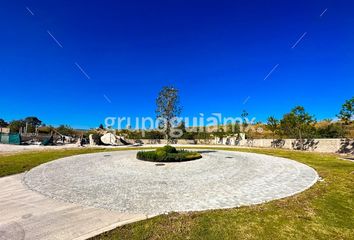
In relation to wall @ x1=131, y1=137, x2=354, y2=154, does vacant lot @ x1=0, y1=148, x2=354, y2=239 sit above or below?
below

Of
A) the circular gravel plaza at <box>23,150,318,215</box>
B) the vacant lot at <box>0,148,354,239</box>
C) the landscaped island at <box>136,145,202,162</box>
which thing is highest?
the landscaped island at <box>136,145,202,162</box>

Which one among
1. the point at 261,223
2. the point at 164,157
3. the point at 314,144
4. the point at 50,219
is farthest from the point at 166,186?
the point at 314,144

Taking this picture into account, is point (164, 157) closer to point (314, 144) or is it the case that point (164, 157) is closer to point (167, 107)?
point (167, 107)

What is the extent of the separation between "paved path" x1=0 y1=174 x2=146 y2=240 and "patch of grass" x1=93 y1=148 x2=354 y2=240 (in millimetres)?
562

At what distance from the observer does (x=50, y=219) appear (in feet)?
19.2

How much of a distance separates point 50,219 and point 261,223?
17.2 feet

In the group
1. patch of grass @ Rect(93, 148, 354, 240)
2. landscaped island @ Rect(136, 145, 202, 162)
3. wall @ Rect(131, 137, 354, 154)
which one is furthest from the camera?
wall @ Rect(131, 137, 354, 154)

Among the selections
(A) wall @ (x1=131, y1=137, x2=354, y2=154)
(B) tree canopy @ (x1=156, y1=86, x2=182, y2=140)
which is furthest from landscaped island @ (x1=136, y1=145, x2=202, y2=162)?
(A) wall @ (x1=131, y1=137, x2=354, y2=154)

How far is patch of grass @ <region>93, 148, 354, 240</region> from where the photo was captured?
4902 millimetres

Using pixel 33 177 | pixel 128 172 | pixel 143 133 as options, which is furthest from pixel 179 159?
pixel 143 133

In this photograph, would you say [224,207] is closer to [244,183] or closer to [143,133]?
[244,183]

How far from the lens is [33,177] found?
1120 cm

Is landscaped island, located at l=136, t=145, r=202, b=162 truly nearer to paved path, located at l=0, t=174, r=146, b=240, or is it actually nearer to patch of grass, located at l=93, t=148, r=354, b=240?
paved path, located at l=0, t=174, r=146, b=240

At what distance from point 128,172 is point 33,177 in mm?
4583
